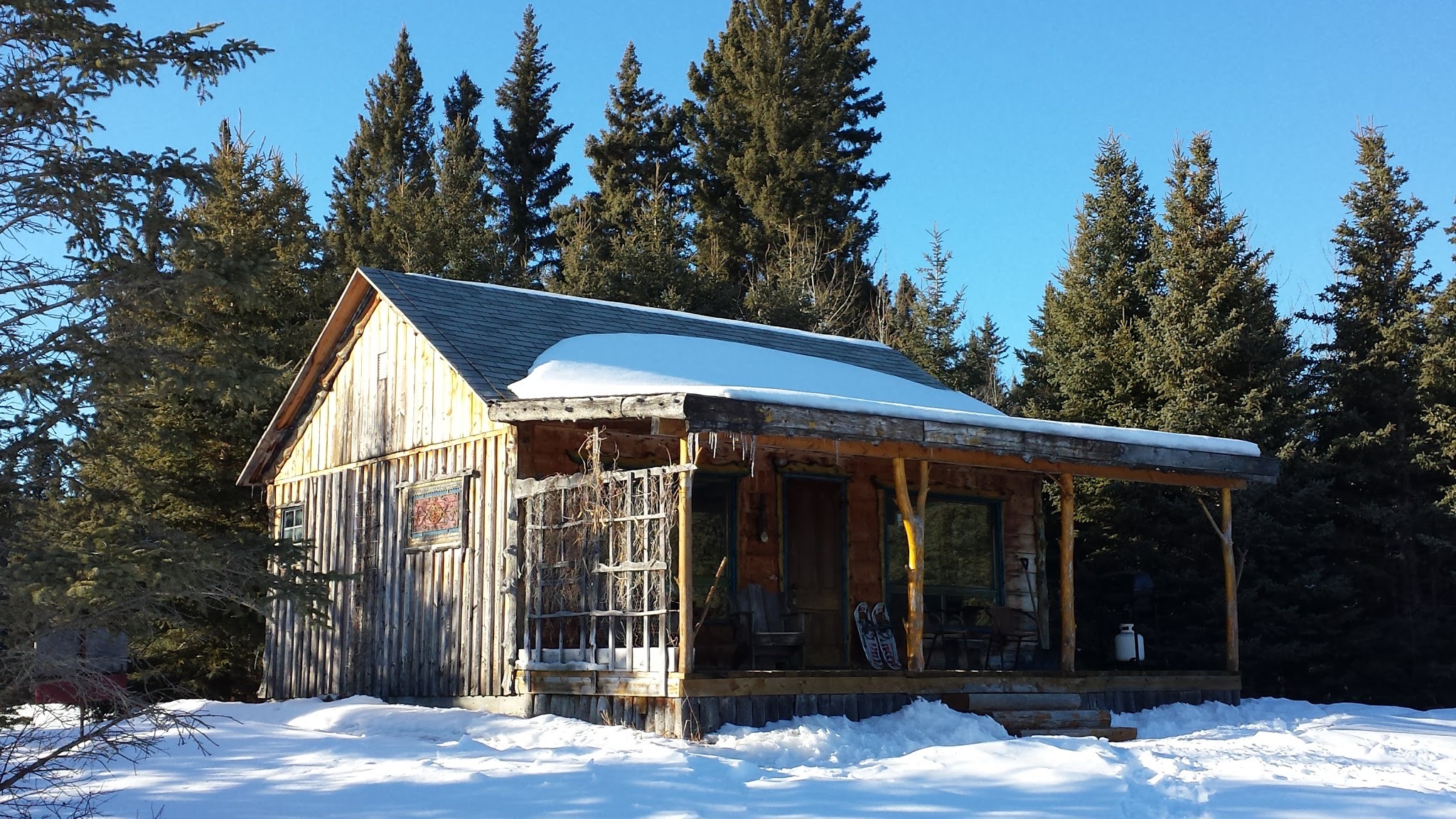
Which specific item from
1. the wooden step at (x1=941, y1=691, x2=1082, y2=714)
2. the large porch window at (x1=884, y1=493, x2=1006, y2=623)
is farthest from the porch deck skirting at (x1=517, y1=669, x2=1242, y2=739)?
the large porch window at (x1=884, y1=493, x2=1006, y2=623)

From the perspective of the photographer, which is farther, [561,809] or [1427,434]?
[1427,434]

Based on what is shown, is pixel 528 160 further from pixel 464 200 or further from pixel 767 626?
pixel 767 626

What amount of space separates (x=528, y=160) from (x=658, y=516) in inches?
1143

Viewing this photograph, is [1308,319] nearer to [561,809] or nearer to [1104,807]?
[1104,807]

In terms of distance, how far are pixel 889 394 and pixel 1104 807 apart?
287 inches

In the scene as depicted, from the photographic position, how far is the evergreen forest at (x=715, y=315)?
7.01 meters

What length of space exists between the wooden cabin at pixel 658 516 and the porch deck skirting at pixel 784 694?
26mm

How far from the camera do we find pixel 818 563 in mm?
13133

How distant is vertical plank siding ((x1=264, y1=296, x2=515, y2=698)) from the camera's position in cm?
1162

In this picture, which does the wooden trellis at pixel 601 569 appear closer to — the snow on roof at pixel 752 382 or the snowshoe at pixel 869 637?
the snow on roof at pixel 752 382

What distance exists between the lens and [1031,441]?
36.7ft

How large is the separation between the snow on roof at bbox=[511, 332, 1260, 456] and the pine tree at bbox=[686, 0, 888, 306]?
656 inches

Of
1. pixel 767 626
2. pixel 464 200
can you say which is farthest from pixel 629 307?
pixel 464 200

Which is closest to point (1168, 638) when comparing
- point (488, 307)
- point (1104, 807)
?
point (488, 307)
